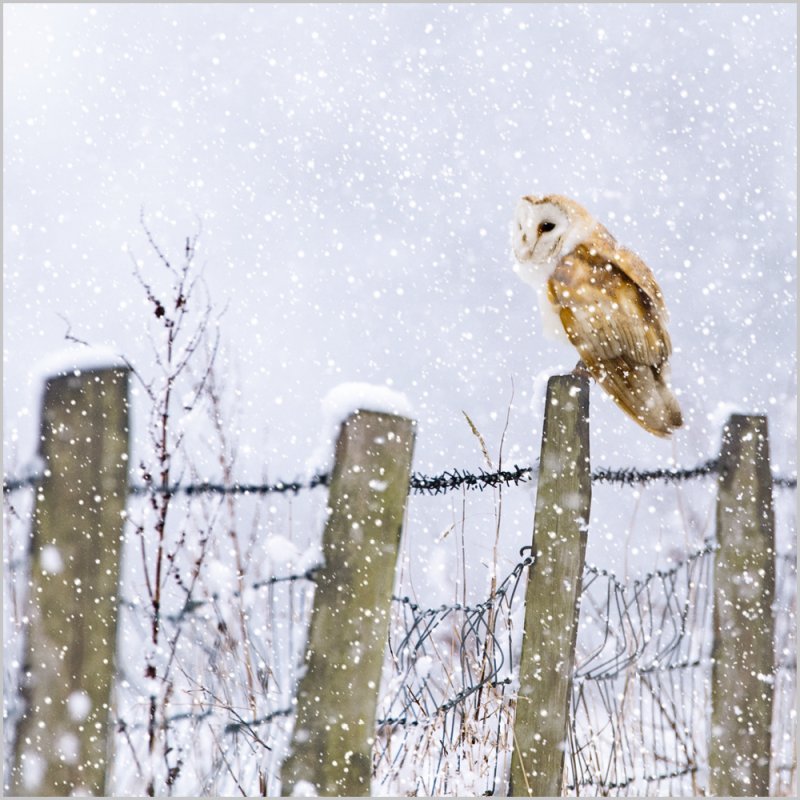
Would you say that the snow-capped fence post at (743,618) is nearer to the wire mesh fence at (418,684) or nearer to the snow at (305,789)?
the wire mesh fence at (418,684)

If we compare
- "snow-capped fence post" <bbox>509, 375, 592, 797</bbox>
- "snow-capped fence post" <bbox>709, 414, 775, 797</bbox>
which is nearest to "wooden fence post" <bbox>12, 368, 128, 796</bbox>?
"snow-capped fence post" <bbox>509, 375, 592, 797</bbox>

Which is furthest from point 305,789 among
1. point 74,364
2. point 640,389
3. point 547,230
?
point 547,230

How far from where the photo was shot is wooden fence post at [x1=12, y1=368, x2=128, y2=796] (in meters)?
1.03

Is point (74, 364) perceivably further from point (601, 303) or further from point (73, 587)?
point (601, 303)

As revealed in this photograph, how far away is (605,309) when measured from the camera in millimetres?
1629

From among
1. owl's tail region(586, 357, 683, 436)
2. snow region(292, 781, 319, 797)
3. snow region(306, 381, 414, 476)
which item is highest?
owl's tail region(586, 357, 683, 436)

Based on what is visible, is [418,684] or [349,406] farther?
[418,684]

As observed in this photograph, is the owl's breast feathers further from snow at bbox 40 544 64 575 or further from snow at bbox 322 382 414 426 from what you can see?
snow at bbox 40 544 64 575

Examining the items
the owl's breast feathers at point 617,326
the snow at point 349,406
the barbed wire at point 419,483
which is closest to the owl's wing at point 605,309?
the owl's breast feathers at point 617,326

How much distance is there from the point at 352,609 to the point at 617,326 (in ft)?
3.09

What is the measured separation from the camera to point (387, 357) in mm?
1643

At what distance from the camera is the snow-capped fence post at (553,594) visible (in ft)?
4.15

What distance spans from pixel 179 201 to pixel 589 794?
4.81 ft

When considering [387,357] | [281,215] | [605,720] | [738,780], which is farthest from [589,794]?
[281,215]
